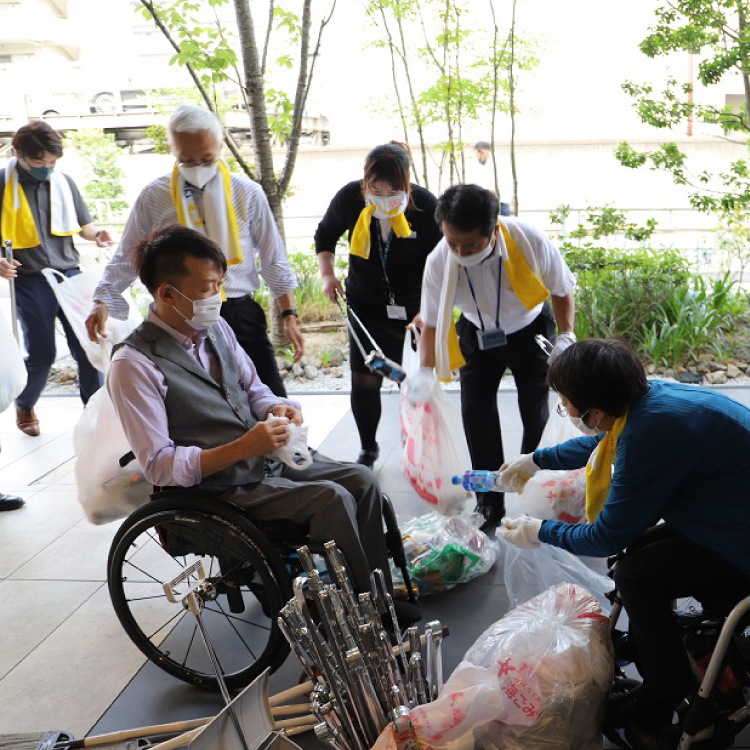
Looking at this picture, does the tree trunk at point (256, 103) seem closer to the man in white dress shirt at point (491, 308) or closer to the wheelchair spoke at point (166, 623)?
the man in white dress shirt at point (491, 308)

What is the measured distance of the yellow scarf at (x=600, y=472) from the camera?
5.37 ft

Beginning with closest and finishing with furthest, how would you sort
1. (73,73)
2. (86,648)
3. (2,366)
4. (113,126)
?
1. (86,648)
2. (2,366)
3. (113,126)
4. (73,73)

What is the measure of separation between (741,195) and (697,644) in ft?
11.6

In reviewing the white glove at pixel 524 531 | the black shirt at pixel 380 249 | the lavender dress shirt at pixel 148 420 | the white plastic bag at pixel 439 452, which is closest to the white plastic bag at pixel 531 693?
the white glove at pixel 524 531

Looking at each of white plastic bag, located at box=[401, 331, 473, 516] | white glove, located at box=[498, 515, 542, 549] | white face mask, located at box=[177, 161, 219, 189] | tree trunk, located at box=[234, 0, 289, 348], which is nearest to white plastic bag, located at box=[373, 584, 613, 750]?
white glove, located at box=[498, 515, 542, 549]

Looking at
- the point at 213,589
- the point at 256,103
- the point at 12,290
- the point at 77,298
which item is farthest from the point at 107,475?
the point at 256,103

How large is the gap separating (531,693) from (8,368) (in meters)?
2.48

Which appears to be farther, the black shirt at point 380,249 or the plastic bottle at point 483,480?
the black shirt at point 380,249

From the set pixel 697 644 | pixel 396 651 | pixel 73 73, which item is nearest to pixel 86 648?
pixel 396 651

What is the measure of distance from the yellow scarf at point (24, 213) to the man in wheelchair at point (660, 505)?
281cm

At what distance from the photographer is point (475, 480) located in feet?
6.72

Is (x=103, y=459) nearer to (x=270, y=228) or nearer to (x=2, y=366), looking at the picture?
(x=270, y=228)

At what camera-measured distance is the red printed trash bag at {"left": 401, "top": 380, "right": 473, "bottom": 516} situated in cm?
251

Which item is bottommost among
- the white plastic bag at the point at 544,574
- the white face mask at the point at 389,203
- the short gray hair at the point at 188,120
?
the white plastic bag at the point at 544,574
